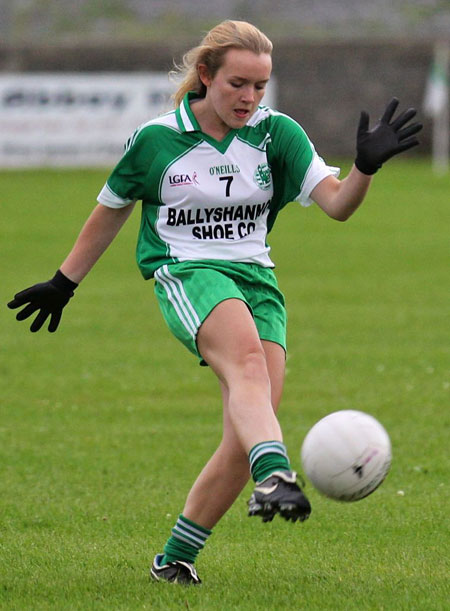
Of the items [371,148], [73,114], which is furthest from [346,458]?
[73,114]

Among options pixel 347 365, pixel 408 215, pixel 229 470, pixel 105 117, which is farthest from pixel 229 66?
pixel 105 117

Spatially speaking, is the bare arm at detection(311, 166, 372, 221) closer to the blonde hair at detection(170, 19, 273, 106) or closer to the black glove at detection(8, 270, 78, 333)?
the blonde hair at detection(170, 19, 273, 106)

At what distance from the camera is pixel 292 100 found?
33594 millimetres

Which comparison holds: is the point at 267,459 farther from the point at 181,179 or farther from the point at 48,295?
the point at 48,295

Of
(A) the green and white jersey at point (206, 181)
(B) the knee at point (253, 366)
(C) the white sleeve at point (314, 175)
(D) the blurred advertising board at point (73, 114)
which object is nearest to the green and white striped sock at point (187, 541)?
(B) the knee at point (253, 366)

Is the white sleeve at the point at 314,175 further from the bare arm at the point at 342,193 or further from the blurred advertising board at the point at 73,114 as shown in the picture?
the blurred advertising board at the point at 73,114

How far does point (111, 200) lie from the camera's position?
5227 mm

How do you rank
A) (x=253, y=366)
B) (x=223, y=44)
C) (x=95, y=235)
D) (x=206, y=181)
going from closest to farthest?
1. (x=253, y=366)
2. (x=223, y=44)
3. (x=206, y=181)
4. (x=95, y=235)

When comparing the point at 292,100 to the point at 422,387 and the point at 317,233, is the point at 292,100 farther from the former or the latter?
the point at 422,387

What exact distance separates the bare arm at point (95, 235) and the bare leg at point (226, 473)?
2.74 ft

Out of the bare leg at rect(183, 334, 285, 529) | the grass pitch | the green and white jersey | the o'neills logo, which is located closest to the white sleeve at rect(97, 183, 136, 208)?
the green and white jersey

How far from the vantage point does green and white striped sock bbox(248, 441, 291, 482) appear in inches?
172

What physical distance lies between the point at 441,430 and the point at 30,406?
296 cm

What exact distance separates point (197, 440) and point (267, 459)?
3829 millimetres
